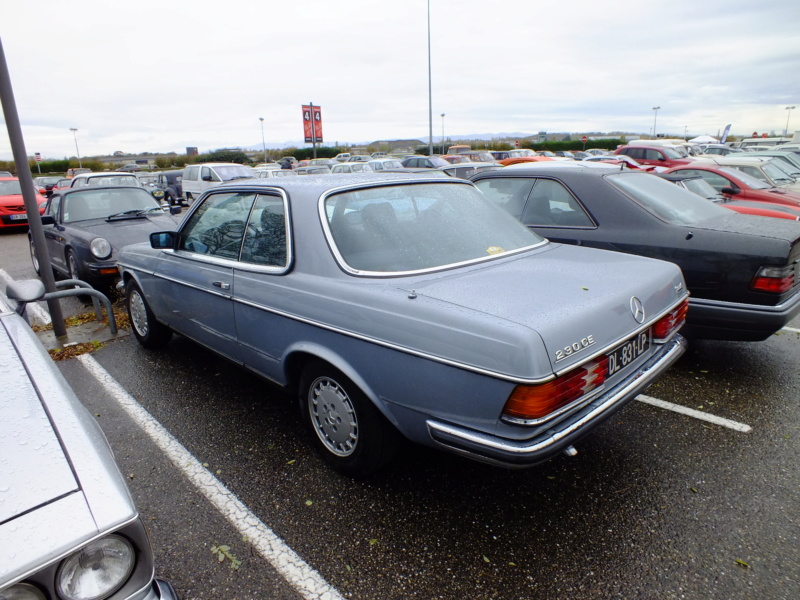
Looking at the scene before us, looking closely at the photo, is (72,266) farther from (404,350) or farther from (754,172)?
(754,172)

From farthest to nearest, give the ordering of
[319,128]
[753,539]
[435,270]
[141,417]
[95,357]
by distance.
Result: 1. [319,128]
2. [95,357]
3. [141,417]
4. [435,270]
5. [753,539]

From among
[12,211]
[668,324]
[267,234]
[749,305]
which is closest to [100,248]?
[267,234]

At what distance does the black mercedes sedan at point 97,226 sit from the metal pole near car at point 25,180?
1.27m

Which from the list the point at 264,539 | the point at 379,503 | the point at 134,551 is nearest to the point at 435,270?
the point at 379,503

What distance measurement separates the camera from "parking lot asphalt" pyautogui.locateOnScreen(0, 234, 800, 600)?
2.29 meters

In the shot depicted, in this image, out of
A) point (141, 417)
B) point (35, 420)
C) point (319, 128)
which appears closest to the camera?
point (35, 420)

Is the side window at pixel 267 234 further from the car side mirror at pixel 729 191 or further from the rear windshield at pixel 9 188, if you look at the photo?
the rear windshield at pixel 9 188

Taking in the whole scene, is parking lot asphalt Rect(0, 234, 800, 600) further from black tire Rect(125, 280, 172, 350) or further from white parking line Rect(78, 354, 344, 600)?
black tire Rect(125, 280, 172, 350)

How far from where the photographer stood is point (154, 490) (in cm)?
296

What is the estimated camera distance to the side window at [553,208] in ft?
15.7

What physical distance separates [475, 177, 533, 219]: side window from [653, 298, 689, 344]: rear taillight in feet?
7.26

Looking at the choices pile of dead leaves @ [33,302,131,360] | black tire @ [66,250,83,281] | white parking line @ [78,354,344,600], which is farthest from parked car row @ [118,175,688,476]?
black tire @ [66,250,83,281]

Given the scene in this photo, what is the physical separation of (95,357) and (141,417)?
1.66 metres

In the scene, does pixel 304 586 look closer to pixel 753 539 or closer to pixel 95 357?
pixel 753 539
